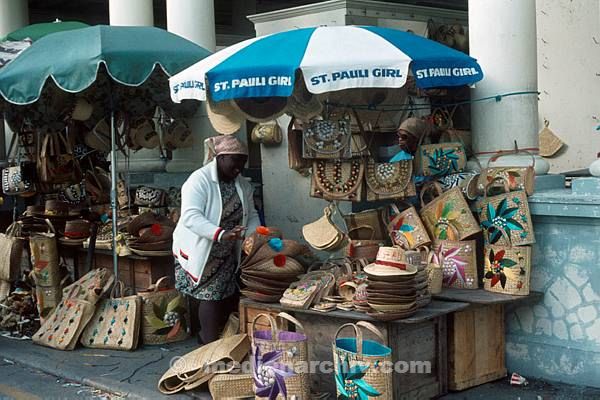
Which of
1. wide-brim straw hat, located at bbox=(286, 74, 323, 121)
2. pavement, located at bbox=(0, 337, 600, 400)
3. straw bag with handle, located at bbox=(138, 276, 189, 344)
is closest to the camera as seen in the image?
pavement, located at bbox=(0, 337, 600, 400)

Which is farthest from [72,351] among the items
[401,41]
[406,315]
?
[401,41]

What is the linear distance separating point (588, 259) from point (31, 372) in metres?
4.11

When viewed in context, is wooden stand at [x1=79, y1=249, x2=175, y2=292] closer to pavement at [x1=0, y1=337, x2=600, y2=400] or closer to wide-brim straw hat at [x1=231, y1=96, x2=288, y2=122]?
pavement at [x1=0, y1=337, x2=600, y2=400]

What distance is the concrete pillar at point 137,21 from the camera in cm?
928

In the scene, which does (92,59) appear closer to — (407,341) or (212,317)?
(212,317)

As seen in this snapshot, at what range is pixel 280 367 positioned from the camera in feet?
16.0

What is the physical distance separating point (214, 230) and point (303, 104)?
3.70 feet

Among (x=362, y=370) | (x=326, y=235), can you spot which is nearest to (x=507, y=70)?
(x=326, y=235)

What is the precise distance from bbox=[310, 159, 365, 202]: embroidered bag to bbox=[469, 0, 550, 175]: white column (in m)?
0.94

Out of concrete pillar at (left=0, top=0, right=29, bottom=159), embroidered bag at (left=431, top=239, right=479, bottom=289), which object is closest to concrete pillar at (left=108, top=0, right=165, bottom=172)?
concrete pillar at (left=0, top=0, right=29, bottom=159)

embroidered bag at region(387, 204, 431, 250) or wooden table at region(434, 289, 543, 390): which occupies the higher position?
embroidered bag at region(387, 204, 431, 250)

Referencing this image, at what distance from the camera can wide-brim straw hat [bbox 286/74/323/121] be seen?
20.2ft

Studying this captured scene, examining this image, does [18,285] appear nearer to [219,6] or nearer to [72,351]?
[72,351]

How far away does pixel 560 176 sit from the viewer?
602 centimetres
